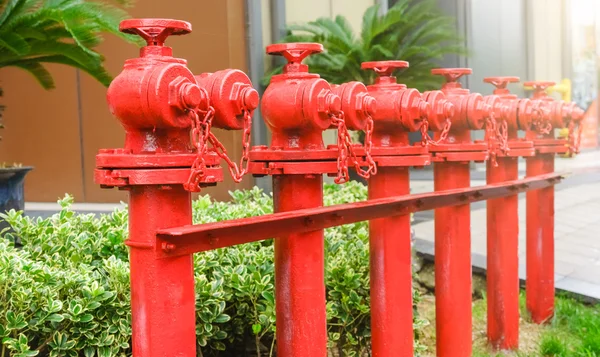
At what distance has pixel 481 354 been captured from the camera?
3451 mm

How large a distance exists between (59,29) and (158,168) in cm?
410

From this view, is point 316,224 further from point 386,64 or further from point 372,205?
point 386,64

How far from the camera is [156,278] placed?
1.53 metres

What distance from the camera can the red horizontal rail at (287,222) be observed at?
1534 mm

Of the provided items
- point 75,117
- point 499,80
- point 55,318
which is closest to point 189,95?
point 55,318

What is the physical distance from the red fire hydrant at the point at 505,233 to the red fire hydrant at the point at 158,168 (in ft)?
6.96

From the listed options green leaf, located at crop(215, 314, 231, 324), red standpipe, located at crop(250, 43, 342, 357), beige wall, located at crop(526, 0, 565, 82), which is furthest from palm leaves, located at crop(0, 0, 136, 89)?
beige wall, located at crop(526, 0, 565, 82)

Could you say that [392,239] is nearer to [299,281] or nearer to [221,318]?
[299,281]

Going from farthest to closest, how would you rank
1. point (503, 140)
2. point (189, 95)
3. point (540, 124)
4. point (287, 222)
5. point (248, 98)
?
point (540, 124) < point (503, 140) < point (287, 222) < point (248, 98) < point (189, 95)

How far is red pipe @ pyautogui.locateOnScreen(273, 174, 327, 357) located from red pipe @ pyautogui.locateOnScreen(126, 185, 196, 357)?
1.48ft

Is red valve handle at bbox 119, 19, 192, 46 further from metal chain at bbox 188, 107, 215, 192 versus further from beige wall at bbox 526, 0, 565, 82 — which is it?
beige wall at bbox 526, 0, 565, 82

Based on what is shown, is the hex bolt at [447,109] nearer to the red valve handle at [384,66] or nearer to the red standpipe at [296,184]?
the red valve handle at [384,66]

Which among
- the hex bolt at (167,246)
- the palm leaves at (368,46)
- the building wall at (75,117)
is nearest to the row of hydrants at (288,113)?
the hex bolt at (167,246)

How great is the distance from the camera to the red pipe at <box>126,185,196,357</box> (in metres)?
1.54
